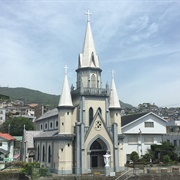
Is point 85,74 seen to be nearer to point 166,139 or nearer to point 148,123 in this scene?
point 148,123

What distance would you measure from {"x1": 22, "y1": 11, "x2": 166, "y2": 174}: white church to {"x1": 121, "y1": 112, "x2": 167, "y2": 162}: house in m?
10.2

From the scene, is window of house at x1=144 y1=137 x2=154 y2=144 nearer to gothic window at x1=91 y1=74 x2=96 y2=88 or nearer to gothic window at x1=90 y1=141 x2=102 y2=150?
gothic window at x1=90 y1=141 x2=102 y2=150

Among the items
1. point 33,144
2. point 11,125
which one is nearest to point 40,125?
point 33,144

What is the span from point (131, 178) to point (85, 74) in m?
19.7

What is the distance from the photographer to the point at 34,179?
35031mm

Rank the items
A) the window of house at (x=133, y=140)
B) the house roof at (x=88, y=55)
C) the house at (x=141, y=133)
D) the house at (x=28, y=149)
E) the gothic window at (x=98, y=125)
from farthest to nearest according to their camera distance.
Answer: the window of house at (x=133, y=140) → the house at (x=141, y=133) → the house at (x=28, y=149) → the house roof at (x=88, y=55) → the gothic window at (x=98, y=125)

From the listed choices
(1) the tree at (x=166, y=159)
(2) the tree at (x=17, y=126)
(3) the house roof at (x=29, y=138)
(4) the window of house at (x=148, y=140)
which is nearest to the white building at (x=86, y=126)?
(3) the house roof at (x=29, y=138)

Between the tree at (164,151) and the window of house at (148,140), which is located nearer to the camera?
the tree at (164,151)

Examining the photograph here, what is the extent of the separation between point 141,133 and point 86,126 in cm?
1875

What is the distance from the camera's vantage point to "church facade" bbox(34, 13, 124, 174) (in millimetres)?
42812

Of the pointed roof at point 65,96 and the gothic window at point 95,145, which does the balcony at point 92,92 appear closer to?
the pointed roof at point 65,96

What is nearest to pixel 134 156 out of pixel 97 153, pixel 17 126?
pixel 97 153

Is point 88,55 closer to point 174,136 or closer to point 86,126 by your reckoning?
point 86,126

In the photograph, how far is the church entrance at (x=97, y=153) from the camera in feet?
150
